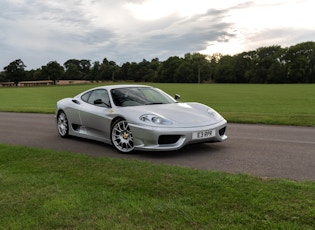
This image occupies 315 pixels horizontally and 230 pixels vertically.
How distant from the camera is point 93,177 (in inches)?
180

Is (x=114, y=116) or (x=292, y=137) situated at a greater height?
(x=114, y=116)

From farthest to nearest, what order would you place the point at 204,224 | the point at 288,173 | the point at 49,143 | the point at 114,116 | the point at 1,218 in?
the point at 49,143
the point at 114,116
the point at 288,173
the point at 1,218
the point at 204,224

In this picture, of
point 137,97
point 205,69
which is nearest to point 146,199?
point 137,97

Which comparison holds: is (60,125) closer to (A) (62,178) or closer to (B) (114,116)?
(B) (114,116)

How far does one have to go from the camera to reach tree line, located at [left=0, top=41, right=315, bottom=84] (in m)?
108

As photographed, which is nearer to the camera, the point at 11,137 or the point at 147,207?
the point at 147,207

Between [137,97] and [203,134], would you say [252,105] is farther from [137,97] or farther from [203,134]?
[203,134]

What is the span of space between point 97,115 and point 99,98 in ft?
1.67

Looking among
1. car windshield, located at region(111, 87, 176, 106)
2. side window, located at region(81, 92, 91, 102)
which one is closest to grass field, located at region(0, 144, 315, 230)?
car windshield, located at region(111, 87, 176, 106)

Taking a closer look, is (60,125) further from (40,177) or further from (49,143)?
(40,177)

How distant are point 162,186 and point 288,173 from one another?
2.00 meters

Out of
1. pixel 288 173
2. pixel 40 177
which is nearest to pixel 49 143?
pixel 40 177

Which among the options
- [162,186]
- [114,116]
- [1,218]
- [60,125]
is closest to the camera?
[1,218]

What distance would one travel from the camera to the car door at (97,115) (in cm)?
715
